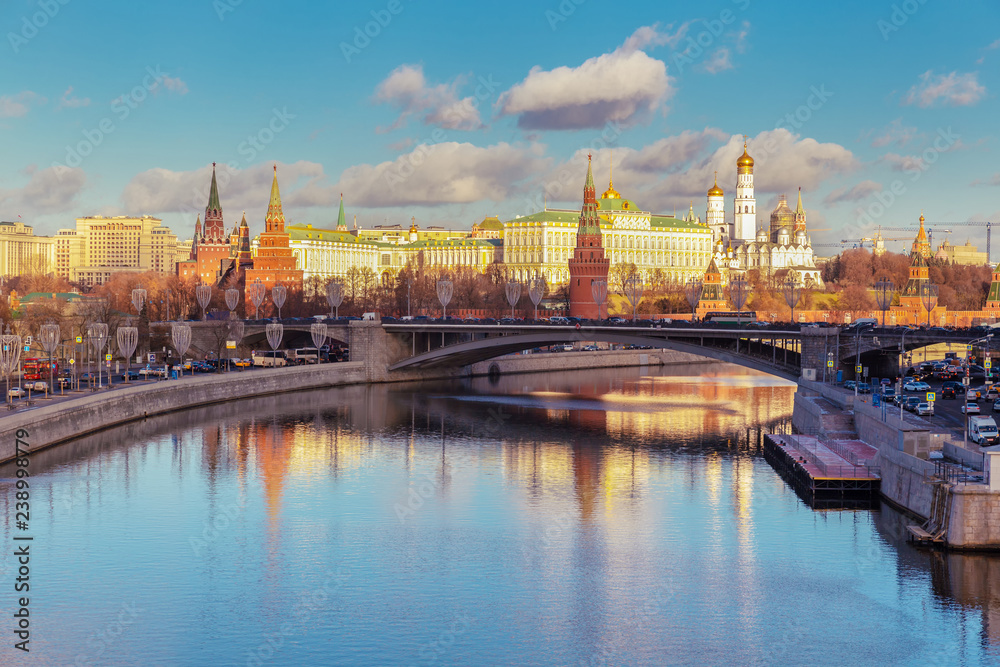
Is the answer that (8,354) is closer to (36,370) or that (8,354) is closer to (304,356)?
(36,370)

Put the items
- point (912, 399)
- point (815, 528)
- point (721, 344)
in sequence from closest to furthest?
point (815, 528)
point (912, 399)
point (721, 344)

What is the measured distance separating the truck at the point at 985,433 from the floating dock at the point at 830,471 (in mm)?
2675

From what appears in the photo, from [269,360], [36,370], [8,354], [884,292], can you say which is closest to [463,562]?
[8,354]

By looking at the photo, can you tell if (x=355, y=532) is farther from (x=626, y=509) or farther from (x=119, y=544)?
(x=626, y=509)

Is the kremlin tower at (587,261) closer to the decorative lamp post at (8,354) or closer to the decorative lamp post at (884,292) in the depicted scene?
the decorative lamp post at (884,292)

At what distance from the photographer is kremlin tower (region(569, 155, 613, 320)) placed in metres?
107

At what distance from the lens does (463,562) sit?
81.4ft

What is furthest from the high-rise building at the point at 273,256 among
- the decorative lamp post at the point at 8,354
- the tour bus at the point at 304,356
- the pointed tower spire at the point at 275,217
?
the decorative lamp post at the point at 8,354

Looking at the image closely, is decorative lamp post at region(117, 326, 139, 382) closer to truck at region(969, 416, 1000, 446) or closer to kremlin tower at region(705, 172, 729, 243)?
truck at region(969, 416, 1000, 446)

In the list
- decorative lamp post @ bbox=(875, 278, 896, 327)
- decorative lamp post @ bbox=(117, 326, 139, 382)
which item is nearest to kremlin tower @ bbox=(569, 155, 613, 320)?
decorative lamp post @ bbox=(875, 278, 896, 327)

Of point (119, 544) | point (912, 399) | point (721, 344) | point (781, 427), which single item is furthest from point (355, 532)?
point (721, 344)

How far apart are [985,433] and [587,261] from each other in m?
78.0

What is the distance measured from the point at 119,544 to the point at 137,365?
38113 mm

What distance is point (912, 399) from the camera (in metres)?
38.5
